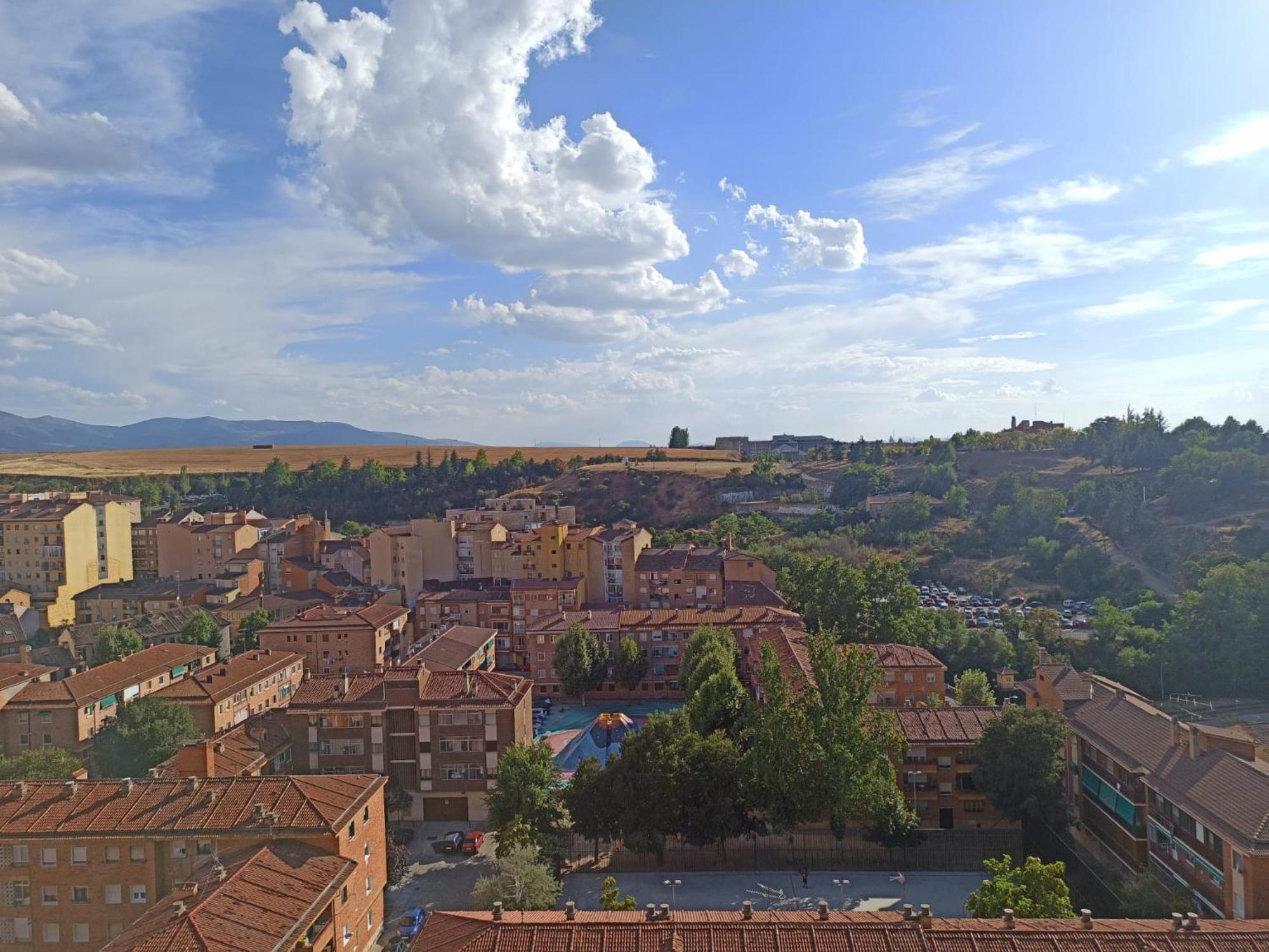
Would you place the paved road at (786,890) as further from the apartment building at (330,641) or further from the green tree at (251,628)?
the green tree at (251,628)

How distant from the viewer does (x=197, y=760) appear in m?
24.6

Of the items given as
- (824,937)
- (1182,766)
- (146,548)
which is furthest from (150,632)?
(1182,766)

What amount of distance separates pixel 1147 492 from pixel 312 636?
78969 mm

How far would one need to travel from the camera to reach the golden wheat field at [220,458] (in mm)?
123375

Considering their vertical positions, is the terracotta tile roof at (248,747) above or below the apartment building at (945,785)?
above

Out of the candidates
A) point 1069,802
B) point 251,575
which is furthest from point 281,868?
point 251,575

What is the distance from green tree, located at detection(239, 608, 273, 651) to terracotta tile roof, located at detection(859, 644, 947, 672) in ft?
117

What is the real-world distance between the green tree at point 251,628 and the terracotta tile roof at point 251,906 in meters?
34.1

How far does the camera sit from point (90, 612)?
5953 cm

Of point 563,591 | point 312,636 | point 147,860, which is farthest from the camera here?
point 563,591

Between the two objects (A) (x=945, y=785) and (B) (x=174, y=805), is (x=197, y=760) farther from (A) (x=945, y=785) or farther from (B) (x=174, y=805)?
(A) (x=945, y=785)

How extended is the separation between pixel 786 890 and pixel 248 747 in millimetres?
18571

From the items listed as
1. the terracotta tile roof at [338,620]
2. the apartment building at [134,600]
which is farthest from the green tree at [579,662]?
the apartment building at [134,600]

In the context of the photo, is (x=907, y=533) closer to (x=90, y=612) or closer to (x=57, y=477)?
(x=90, y=612)
